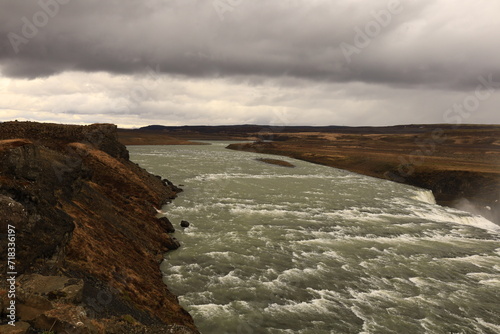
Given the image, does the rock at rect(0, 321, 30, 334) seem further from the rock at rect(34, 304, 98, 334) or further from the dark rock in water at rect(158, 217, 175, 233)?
A: the dark rock in water at rect(158, 217, 175, 233)

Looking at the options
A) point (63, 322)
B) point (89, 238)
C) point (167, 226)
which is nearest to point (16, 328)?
point (63, 322)

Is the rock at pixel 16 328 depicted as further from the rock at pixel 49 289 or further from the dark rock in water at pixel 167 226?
the dark rock in water at pixel 167 226

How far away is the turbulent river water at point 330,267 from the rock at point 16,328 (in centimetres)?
877

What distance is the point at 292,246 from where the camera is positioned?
85.4 feet

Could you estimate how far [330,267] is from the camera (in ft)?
74.0

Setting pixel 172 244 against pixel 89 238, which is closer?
pixel 89 238

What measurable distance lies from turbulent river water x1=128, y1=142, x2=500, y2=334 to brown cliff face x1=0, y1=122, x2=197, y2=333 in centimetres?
199

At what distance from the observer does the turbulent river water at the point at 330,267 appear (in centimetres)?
1678

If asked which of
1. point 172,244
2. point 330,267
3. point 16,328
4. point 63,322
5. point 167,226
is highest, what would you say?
point 16,328

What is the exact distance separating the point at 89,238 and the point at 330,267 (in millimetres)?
15973

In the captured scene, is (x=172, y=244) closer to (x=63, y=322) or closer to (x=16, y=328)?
(x=63, y=322)

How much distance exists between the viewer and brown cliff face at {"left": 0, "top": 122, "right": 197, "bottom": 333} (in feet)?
37.6

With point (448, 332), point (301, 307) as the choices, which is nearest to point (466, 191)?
point (448, 332)

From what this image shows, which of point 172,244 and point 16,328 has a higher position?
point 16,328
